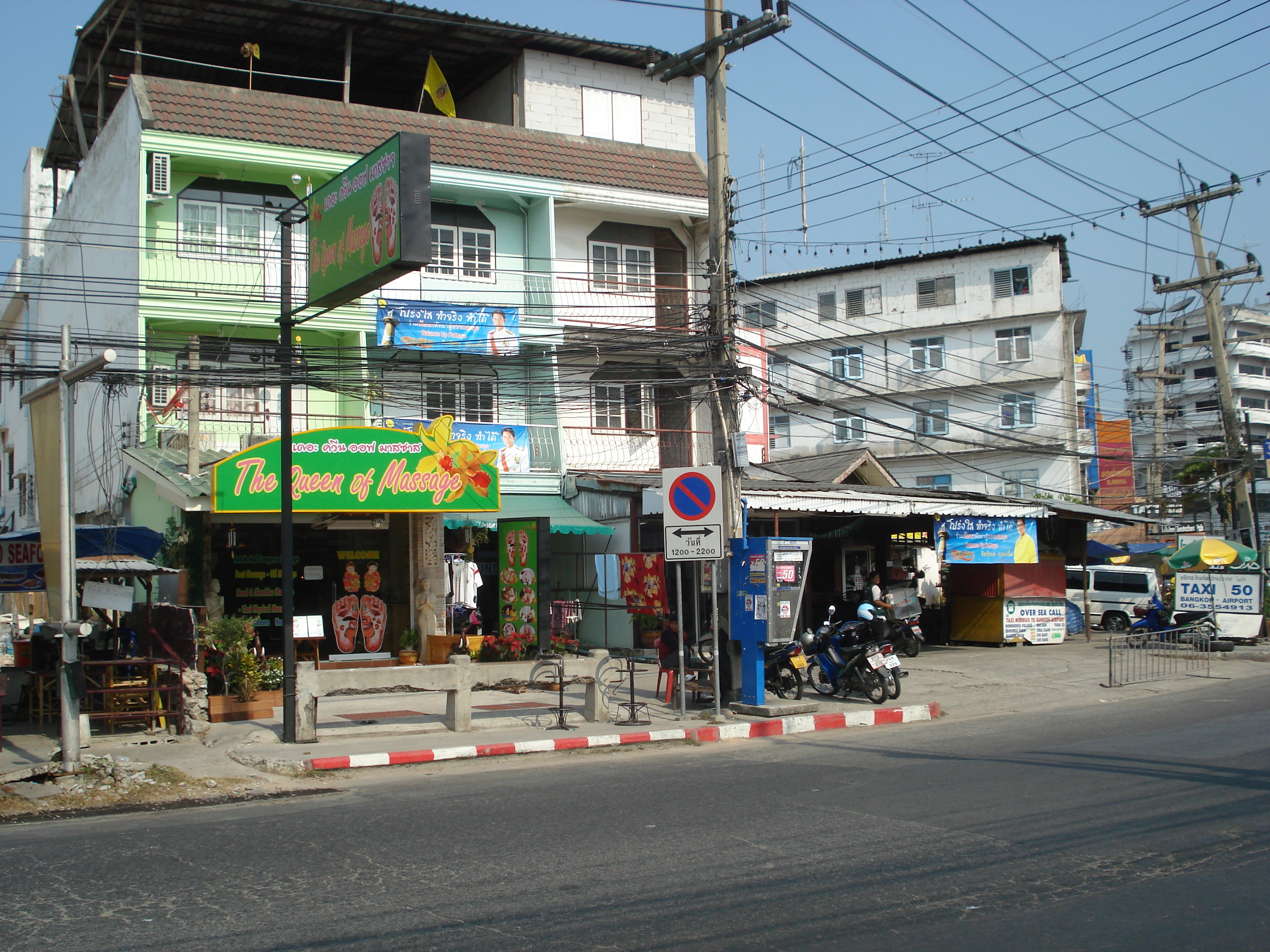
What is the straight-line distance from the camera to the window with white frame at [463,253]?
23.4 metres

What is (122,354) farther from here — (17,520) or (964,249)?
(964,249)

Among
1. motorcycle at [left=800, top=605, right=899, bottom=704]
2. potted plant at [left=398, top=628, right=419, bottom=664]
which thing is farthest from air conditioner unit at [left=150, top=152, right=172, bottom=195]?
motorcycle at [left=800, top=605, right=899, bottom=704]

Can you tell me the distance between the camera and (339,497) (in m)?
17.5

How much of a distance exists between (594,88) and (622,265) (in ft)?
15.8

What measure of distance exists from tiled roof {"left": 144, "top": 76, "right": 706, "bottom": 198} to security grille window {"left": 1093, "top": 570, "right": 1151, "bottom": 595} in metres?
16.6

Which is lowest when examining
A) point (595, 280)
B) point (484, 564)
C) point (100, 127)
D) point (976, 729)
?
point (976, 729)

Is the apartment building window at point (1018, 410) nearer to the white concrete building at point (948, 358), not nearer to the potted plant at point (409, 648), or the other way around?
the white concrete building at point (948, 358)

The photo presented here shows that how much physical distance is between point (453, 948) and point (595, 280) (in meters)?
20.9

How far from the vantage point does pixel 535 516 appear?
Result: 21.8m

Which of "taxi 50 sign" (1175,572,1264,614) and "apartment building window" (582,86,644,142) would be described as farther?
"apartment building window" (582,86,644,142)

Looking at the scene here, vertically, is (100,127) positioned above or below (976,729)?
above

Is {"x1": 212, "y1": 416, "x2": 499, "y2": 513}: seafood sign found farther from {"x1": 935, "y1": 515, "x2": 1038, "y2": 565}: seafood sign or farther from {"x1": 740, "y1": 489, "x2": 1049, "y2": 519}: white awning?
{"x1": 935, "y1": 515, "x2": 1038, "y2": 565}: seafood sign

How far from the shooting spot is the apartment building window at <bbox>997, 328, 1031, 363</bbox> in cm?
4484

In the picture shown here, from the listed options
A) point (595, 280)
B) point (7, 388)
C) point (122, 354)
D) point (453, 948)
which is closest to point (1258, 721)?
point (453, 948)
